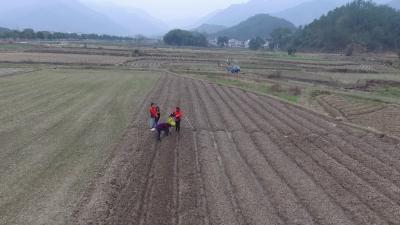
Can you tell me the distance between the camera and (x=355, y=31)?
151875 mm

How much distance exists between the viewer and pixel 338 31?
150750mm

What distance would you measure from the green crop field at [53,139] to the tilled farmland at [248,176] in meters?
0.80

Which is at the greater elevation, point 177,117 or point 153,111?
point 153,111

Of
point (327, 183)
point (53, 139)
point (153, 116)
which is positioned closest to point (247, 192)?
point (327, 183)

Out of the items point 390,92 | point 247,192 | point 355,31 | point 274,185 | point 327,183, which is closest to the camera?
point 247,192

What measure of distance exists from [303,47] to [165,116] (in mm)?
143083

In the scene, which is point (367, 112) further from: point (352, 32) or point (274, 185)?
point (352, 32)

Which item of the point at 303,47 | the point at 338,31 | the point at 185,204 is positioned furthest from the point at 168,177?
the point at 303,47

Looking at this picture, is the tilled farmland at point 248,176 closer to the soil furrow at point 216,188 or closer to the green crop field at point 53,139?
the soil furrow at point 216,188

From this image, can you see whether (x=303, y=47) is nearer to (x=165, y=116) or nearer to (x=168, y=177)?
(x=165, y=116)

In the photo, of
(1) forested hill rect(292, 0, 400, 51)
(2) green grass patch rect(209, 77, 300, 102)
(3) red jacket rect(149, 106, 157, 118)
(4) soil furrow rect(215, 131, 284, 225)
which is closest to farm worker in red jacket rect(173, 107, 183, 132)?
(3) red jacket rect(149, 106, 157, 118)

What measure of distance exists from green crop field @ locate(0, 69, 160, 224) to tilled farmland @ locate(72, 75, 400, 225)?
801 mm

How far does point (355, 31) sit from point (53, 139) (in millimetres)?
144389

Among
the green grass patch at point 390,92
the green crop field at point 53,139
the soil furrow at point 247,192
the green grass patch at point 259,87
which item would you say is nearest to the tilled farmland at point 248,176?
the soil furrow at point 247,192
